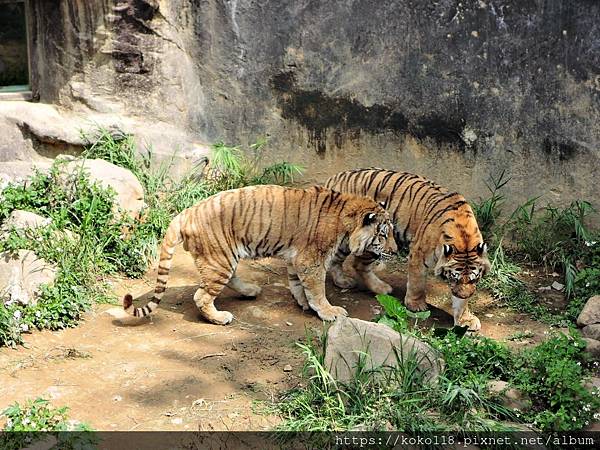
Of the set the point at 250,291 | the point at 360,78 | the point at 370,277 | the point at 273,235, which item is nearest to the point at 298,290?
the point at 250,291

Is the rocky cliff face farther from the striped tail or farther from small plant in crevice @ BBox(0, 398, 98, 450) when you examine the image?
small plant in crevice @ BBox(0, 398, 98, 450)

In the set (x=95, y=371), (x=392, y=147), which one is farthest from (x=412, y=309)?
(x=95, y=371)

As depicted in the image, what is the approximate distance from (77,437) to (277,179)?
3917 mm

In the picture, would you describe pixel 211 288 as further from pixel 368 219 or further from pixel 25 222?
pixel 25 222

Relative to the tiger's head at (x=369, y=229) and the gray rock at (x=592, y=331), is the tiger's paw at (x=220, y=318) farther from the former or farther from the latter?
the gray rock at (x=592, y=331)

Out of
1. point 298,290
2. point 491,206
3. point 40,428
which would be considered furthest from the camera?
point 491,206

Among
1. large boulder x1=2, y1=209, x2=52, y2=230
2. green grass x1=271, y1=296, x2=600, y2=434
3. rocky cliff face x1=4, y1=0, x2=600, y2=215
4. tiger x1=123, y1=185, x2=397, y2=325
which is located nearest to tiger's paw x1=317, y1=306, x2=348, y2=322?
tiger x1=123, y1=185, x2=397, y2=325

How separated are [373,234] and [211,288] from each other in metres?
1.26

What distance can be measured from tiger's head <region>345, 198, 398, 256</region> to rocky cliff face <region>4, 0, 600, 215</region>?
58.6 inches

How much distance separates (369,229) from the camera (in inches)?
247

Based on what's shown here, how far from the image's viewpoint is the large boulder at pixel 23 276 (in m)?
6.14

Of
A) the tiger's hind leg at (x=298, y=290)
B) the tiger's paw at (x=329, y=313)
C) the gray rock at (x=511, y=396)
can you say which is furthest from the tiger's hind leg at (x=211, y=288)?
the gray rock at (x=511, y=396)

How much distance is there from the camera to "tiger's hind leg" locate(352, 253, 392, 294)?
679 cm

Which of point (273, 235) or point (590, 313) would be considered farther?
point (273, 235)
